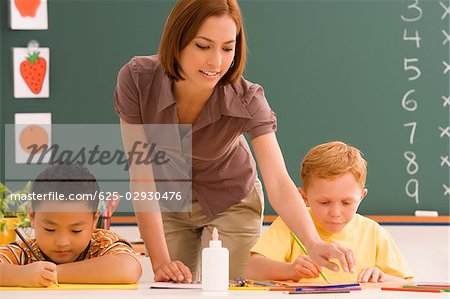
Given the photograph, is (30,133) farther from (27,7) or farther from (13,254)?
(13,254)

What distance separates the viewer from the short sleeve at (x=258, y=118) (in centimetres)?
224

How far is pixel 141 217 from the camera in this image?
222cm

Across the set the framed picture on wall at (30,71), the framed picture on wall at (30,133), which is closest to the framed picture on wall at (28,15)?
the framed picture on wall at (30,71)

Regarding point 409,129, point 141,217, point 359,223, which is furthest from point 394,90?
point 141,217

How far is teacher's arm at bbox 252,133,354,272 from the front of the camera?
6.16 feet

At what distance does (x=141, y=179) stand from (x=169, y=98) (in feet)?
0.75

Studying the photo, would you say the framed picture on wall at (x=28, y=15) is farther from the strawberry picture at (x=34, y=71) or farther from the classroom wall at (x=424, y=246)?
the classroom wall at (x=424, y=246)

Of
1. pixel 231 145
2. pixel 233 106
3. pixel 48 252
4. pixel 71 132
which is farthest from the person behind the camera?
pixel 71 132

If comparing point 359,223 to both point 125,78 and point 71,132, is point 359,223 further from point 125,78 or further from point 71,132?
point 71,132

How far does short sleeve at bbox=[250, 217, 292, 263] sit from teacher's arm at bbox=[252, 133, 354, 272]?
107 mm

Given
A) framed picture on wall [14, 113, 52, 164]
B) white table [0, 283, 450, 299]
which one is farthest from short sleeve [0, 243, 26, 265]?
framed picture on wall [14, 113, 52, 164]

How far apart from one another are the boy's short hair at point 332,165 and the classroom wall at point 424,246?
38.0 inches

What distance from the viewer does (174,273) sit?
2.00 meters

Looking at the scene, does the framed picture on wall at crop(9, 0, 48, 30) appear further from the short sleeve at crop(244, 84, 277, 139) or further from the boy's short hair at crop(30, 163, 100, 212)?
the short sleeve at crop(244, 84, 277, 139)
